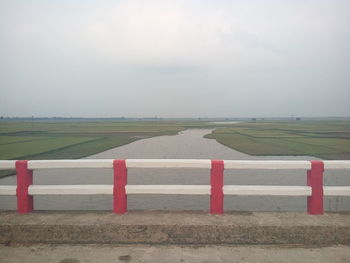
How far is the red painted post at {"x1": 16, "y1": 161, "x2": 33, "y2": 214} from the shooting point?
202 inches

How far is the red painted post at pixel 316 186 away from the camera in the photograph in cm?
505

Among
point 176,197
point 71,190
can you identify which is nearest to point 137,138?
point 176,197

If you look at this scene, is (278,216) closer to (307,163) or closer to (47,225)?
(307,163)

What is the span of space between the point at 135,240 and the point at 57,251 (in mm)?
1187

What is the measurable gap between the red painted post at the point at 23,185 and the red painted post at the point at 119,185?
1633 mm

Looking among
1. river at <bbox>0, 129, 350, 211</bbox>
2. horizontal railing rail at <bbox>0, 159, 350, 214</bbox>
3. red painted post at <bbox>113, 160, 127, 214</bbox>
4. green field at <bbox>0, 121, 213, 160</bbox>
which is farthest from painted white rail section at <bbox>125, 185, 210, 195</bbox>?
green field at <bbox>0, 121, 213, 160</bbox>

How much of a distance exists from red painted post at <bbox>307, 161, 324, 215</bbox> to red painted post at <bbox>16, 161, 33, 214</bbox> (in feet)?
17.0

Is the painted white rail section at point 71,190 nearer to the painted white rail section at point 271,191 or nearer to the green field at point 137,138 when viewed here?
the painted white rail section at point 271,191

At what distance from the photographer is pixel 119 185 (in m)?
5.10

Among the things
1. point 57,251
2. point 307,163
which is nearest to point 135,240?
point 57,251

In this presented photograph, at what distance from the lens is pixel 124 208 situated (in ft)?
17.0

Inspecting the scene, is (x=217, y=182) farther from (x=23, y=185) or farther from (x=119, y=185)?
(x=23, y=185)

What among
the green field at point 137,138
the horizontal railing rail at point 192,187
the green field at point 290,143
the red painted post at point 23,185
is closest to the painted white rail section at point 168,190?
the horizontal railing rail at point 192,187

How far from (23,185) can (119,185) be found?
5.84ft
